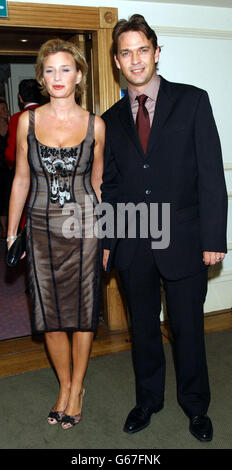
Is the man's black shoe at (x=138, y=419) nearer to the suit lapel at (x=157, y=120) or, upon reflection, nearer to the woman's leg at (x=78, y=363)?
the woman's leg at (x=78, y=363)

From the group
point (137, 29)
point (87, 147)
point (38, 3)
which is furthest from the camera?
→ point (38, 3)

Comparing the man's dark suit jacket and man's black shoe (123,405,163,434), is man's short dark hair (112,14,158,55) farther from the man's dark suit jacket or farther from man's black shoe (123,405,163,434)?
man's black shoe (123,405,163,434)

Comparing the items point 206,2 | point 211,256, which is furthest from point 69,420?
point 206,2

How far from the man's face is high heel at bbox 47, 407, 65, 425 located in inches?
64.5

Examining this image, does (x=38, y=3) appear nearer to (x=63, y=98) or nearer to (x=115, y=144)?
(x=63, y=98)

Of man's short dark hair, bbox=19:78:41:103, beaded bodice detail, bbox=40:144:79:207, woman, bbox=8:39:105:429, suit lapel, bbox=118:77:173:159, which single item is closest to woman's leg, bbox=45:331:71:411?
woman, bbox=8:39:105:429

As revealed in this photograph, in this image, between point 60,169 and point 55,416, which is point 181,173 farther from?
point 55,416

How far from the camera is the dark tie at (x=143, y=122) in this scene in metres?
2.08

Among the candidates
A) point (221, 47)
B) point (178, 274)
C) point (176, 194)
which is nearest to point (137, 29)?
point (176, 194)

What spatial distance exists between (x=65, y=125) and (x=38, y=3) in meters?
1.19

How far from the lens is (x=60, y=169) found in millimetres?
2115

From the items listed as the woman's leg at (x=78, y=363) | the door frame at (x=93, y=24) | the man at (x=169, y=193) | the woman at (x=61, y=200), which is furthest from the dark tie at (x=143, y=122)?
the door frame at (x=93, y=24)

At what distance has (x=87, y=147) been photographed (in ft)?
7.07

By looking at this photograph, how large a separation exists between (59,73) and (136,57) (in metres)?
0.34
